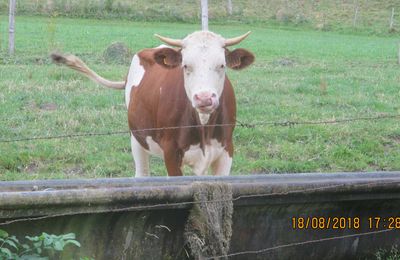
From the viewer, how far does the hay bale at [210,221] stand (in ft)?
15.5

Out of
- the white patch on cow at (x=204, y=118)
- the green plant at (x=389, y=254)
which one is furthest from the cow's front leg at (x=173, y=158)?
the green plant at (x=389, y=254)

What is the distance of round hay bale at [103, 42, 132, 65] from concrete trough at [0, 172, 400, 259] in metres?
12.3

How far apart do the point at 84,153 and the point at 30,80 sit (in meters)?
4.81

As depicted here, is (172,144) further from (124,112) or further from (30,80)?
(30,80)

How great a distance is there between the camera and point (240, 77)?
49.2 ft

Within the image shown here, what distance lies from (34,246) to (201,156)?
A: 2.36 metres

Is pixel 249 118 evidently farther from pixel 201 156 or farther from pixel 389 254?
pixel 389 254

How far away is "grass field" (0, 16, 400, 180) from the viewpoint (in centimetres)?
834

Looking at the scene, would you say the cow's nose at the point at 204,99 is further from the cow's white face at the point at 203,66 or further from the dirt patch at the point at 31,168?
the dirt patch at the point at 31,168

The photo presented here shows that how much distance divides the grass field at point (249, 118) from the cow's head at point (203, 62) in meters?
1.98

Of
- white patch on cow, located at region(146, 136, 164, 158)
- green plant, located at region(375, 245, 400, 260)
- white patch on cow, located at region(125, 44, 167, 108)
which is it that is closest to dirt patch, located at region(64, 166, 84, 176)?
white patch on cow, located at region(125, 44, 167, 108)

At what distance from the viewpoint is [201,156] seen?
628 cm

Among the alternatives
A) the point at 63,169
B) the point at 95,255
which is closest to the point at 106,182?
the point at 95,255
